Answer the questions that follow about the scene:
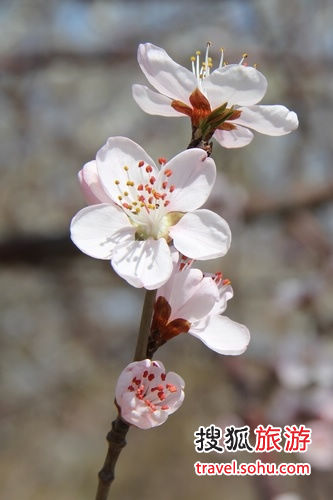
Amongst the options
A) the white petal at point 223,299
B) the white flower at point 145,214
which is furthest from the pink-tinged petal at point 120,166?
the white petal at point 223,299

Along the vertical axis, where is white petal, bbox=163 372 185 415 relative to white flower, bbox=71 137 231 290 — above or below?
below

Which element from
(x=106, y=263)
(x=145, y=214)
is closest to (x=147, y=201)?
(x=145, y=214)

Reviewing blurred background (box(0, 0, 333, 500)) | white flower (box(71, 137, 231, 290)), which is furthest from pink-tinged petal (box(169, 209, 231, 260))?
blurred background (box(0, 0, 333, 500))

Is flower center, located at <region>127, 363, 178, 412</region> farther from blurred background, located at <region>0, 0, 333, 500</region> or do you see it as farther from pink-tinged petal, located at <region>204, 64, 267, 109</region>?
blurred background, located at <region>0, 0, 333, 500</region>

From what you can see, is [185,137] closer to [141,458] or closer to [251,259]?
[251,259]

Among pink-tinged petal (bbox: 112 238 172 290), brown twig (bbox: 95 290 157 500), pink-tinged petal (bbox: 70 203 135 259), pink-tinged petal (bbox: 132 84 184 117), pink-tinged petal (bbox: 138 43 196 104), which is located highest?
pink-tinged petal (bbox: 138 43 196 104)

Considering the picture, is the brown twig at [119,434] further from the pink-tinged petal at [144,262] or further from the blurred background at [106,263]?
the blurred background at [106,263]
